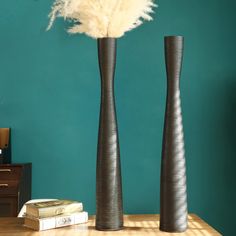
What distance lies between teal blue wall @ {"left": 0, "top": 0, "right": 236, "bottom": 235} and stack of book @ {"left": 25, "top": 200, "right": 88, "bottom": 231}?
79.7 inches

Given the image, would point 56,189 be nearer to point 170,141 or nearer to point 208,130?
point 208,130

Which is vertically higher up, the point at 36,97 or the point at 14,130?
the point at 36,97

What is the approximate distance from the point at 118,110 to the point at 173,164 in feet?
7.27

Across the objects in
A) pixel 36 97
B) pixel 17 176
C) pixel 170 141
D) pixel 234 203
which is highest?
pixel 36 97

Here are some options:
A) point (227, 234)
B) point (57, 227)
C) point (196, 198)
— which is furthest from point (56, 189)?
point (57, 227)

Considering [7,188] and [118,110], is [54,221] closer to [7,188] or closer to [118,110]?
[7,188]

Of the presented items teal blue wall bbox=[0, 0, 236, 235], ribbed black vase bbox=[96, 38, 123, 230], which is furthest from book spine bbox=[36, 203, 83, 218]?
teal blue wall bbox=[0, 0, 236, 235]

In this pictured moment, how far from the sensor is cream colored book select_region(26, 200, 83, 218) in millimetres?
1904

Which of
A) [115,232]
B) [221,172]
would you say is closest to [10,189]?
[221,172]

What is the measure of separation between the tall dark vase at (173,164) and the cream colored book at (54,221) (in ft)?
1.15

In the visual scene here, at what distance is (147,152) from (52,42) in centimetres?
119

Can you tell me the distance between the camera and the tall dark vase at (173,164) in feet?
6.08

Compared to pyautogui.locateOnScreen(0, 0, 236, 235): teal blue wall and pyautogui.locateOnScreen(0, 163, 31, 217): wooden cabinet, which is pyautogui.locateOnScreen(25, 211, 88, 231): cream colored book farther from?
pyautogui.locateOnScreen(0, 0, 236, 235): teal blue wall

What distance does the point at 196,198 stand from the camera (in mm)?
4047
